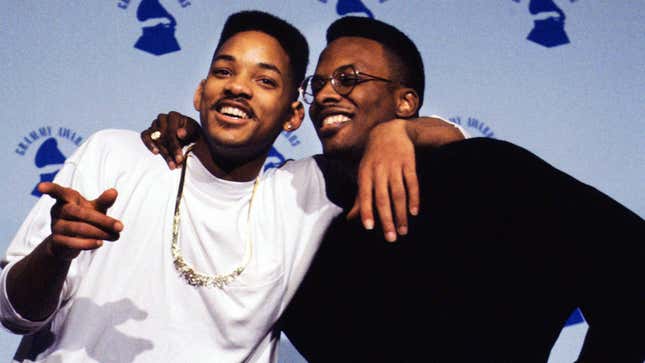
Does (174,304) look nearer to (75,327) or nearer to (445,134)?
(75,327)

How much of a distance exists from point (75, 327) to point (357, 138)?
71cm

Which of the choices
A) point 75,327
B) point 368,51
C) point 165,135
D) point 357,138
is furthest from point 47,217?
point 368,51

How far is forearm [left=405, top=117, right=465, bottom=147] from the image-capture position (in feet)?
3.09

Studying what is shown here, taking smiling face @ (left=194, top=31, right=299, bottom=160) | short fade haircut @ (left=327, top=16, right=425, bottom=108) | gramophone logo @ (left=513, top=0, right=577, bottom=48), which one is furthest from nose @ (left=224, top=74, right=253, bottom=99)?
gramophone logo @ (left=513, top=0, right=577, bottom=48)

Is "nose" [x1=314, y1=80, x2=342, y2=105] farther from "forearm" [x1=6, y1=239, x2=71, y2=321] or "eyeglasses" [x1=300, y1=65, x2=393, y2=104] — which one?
"forearm" [x1=6, y1=239, x2=71, y2=321]

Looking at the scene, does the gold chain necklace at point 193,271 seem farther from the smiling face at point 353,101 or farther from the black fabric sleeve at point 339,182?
the smiling face at point 353,101

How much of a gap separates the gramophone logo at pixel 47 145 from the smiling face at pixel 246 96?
0.76 meters

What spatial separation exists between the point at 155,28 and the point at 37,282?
1.25m

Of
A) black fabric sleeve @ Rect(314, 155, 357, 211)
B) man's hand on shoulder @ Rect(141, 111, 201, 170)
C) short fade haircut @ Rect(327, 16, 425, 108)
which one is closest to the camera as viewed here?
man's hand on shoulder @ Rect(141, 111, 201, 170)

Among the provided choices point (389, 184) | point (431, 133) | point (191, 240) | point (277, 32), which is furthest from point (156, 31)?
point (389, 184)

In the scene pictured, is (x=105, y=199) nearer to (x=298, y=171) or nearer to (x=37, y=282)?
(x=37, y=282)

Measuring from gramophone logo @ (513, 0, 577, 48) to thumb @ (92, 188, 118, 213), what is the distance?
179cm

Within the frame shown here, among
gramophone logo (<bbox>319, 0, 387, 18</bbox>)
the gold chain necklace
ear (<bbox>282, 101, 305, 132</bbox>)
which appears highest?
gramophone logo (<bbox>319, 0, 387, 18</bbox>)

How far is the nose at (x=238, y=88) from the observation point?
109 cm
